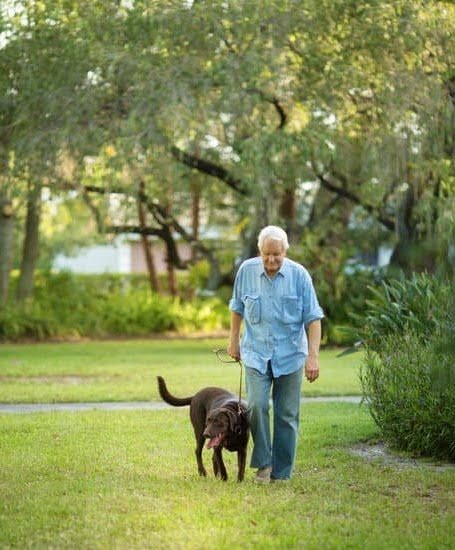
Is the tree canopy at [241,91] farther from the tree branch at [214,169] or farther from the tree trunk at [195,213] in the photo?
the tree trunk at [195,213]

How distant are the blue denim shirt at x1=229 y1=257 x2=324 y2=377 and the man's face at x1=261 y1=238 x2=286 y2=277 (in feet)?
0.43

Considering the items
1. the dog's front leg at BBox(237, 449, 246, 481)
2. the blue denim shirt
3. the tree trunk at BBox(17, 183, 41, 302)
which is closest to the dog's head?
the dog's front leg at BBox(237, 449, 246, 481)

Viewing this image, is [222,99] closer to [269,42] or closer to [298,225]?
[269,42]

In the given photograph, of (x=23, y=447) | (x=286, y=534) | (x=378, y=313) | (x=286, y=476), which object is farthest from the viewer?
(x=378, y=313)

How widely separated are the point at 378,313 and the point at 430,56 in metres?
9.61

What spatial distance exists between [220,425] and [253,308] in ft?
2.99

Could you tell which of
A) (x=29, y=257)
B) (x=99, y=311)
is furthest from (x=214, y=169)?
(x=99, y=311)

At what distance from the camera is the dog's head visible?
8367mm

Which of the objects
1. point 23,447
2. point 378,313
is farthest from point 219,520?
point 378,313

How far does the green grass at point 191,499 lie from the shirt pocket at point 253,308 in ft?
3.98

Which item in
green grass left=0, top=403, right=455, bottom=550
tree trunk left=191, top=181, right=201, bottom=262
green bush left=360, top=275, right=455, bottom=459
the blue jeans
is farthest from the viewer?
tree trunk left=191, top=181, right=201, bottom=262

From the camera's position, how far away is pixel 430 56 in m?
20.5

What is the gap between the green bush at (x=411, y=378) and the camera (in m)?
9.52

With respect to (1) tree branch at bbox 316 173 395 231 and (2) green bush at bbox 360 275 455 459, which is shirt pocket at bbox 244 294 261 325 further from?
(1) tree branch at bbox 316 173 395 231
